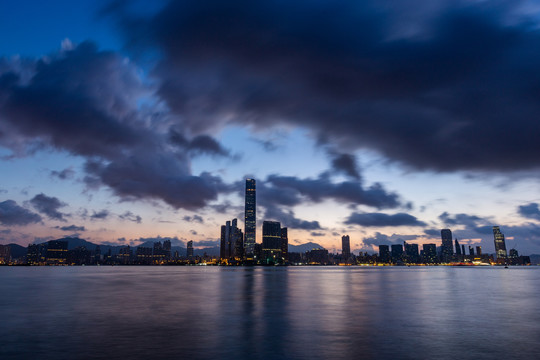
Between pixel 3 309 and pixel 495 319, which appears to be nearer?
pixel 495 319

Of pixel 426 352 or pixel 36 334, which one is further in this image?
pixel 36 334

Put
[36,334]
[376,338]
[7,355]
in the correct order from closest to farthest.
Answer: [7,355] < [376,338] < [36,334]

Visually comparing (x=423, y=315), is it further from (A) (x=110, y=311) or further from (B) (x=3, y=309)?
(B) (x=3, y=309)

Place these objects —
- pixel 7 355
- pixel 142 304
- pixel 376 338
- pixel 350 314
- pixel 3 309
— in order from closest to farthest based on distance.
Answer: pixel 7 355 < pixel 376 338 < pixel 350 314 < pixel 3 309 < pixel 142 304

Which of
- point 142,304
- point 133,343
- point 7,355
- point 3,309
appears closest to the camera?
point 7,355

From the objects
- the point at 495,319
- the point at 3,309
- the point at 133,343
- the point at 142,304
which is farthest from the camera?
the point at 142,304

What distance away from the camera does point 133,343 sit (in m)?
24.0

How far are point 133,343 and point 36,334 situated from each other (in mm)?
9601

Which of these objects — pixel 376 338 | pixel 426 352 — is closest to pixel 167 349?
pixel 376 338

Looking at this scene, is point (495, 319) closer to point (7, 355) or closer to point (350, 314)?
point (350, 314)

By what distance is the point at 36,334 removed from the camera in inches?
1083

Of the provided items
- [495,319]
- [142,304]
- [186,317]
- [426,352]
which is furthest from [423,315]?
[142,304]

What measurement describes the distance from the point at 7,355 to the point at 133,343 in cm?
706

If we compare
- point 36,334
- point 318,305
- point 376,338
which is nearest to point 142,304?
point 36,334
